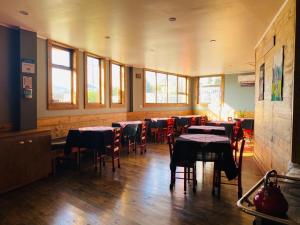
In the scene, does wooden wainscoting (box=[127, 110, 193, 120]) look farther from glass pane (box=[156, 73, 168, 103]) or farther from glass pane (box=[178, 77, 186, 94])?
glass pane (box=[178, 77, 186, 94])

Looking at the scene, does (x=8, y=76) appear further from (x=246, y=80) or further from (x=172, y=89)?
(x=246, y=80)

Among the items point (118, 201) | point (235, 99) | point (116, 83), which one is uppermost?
point (116, 83)

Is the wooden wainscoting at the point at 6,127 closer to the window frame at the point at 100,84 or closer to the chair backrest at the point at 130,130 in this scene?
the window frame at the point at 100,84

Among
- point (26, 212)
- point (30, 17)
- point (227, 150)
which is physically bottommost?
point (26, 212)

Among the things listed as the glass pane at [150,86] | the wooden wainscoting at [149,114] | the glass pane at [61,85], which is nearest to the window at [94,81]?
the glass pane at [61,85]

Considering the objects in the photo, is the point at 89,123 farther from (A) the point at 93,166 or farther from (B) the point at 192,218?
(B) the point at 192,218

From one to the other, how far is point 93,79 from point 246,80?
6.85 metres

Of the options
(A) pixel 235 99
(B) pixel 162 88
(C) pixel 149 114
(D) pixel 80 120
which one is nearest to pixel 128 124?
(D) pixel 80 120

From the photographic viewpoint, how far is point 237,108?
10641 mm

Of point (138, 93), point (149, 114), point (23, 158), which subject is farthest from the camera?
point (149, 114)

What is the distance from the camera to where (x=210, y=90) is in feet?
38.1

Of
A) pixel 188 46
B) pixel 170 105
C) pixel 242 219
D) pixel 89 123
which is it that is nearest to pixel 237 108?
pixel 170 105

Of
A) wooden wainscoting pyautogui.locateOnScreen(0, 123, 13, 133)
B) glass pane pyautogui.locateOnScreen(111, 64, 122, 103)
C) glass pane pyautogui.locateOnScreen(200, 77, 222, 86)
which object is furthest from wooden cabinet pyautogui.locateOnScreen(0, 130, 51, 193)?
glass pane pyautogui.locateOnScreen(200, 77, 222, 86)

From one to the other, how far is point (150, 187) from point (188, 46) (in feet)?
11.3
